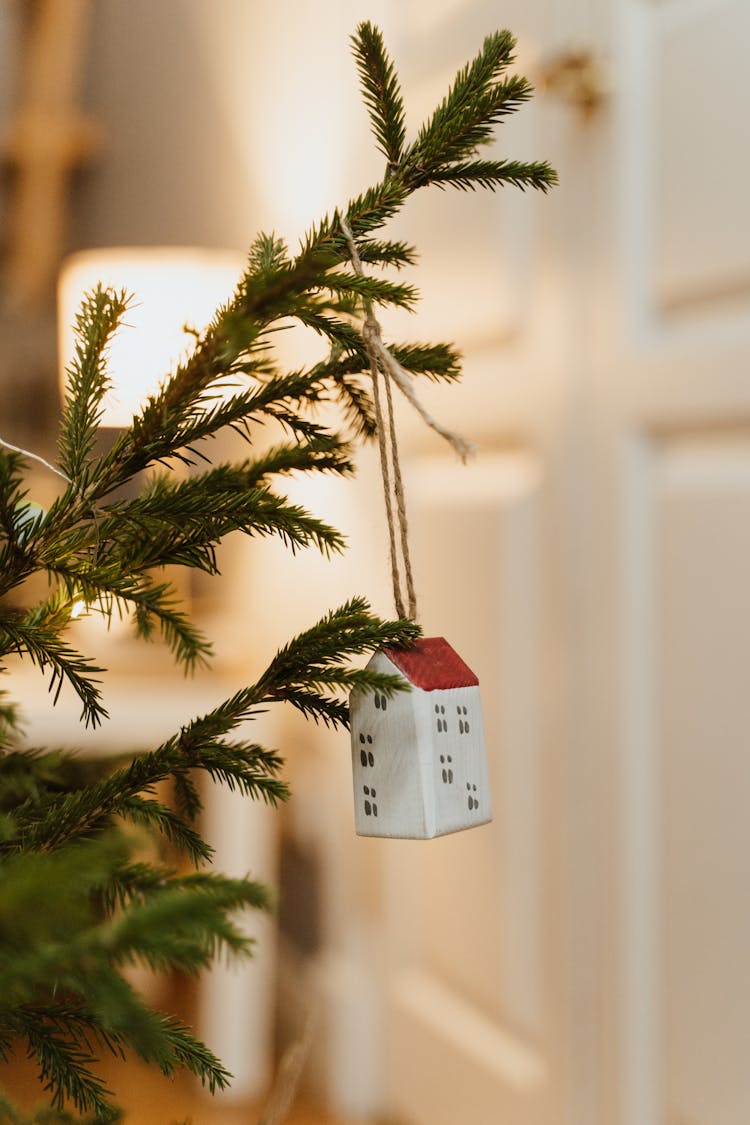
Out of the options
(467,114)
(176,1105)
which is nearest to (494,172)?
(467,114)

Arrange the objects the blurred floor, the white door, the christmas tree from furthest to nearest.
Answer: the blurred floor < the white door < the christmas tree

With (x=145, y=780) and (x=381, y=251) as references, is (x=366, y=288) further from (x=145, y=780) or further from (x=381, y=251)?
(x=145, y=780)

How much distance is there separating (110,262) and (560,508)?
0.73 m

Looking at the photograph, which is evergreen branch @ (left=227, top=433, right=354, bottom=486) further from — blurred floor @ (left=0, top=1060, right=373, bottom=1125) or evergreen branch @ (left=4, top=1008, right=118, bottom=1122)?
blurred floor @ (left=0, top=1060, right=373, bottom=1125)

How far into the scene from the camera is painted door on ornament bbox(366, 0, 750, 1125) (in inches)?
43.4

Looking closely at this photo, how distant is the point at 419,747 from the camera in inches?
16.5

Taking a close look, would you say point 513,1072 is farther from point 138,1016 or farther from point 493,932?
point 138,1016

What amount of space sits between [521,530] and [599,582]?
159mm

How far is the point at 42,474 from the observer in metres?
1.94

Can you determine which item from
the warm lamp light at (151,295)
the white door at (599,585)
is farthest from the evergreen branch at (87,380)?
the warm lamp light at (151,295)

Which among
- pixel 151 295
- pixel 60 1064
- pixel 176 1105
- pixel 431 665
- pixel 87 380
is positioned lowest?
pixel 176 1105

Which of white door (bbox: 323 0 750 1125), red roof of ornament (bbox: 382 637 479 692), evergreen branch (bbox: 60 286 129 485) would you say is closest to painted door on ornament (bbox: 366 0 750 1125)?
white door (bbox: 323 0 750 1125)

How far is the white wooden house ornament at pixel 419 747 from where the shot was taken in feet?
1.38

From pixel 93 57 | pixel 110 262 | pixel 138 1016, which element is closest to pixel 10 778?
pixel 138 1016
